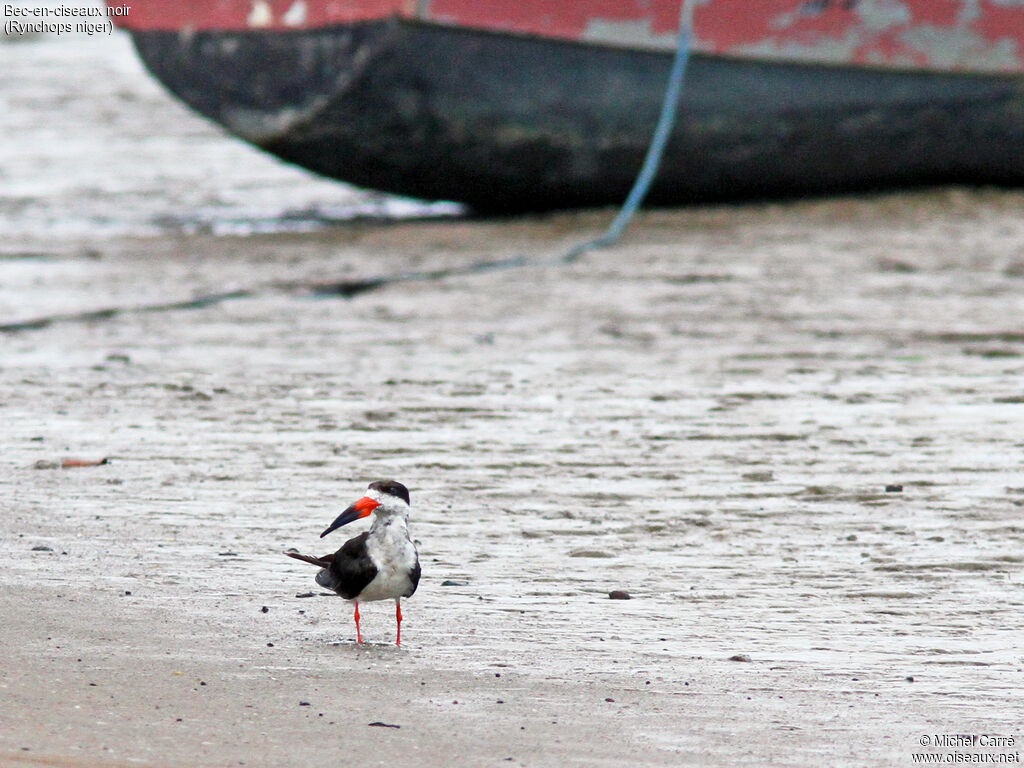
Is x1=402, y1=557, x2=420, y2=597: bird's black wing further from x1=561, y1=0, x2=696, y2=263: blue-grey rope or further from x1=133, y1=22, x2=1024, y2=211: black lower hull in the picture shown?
x1=133, y1=22, x2=1024, y2=211: black lower hull

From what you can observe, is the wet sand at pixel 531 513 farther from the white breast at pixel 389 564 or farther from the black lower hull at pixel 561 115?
the black lower hull at pixel 561 115

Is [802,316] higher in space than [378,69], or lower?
lower

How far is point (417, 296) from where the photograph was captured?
7.42 metres

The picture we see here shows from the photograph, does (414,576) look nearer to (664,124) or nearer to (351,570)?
(351,570)

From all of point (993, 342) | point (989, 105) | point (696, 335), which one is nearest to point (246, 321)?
point (696, 335)

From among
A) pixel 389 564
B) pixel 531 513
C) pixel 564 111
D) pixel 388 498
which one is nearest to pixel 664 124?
pixel 564 111

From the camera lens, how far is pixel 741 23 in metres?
9.17

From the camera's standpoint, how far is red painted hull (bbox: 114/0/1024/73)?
29.2ft

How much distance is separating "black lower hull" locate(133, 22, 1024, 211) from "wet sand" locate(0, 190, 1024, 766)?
164 centimetres

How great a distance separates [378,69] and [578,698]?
649 cm

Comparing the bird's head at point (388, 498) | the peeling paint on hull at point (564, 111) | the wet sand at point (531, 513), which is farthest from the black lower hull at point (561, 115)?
the bird's head at point (388, 498)

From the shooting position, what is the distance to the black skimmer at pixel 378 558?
3111 millimetres

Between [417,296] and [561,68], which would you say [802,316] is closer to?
[417,296]

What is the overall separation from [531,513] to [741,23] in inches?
223
